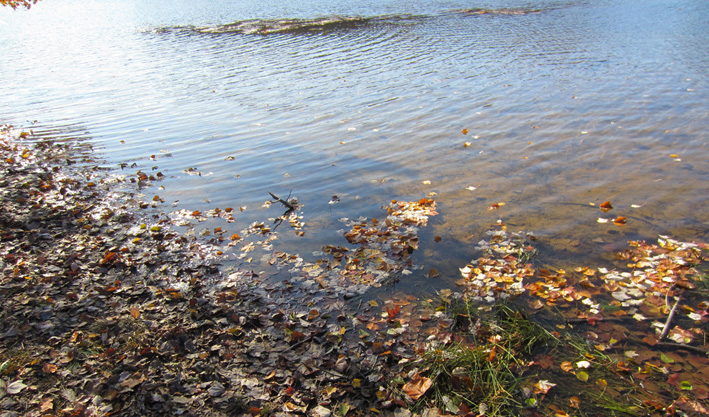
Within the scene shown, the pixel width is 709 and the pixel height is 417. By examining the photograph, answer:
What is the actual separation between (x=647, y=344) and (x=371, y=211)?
4498 millimetres

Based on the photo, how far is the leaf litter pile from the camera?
3.84 metres

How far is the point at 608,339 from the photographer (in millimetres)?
4430

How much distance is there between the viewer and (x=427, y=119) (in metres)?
12.4

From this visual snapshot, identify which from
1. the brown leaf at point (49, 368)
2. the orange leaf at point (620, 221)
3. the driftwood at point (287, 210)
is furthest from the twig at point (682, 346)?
the brown leaf at point (49, 368)

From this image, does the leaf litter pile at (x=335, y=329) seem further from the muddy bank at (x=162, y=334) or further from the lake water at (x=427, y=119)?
the lake water at (x=427, y=119)

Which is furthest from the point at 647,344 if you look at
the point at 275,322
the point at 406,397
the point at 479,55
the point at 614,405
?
the point at 479,55

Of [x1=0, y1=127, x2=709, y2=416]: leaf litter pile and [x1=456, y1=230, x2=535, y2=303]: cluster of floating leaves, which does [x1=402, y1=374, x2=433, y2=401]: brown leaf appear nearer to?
[x1=0, y1=127, x2=709, y2=416]: leaf litter pile

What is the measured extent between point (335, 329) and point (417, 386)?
1249 mm

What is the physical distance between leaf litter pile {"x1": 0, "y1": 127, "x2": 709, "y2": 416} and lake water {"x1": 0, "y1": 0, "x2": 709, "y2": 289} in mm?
650

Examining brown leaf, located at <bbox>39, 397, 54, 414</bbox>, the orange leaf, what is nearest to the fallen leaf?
brown leaf, located at <bbox>39, 397, 54, 414</bbox>

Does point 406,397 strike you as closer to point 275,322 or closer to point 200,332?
point 275,322

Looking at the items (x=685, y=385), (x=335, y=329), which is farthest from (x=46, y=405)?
(x=685, y=385)

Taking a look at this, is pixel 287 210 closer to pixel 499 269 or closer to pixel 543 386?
pixel 499 269

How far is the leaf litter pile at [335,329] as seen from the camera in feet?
12.6
